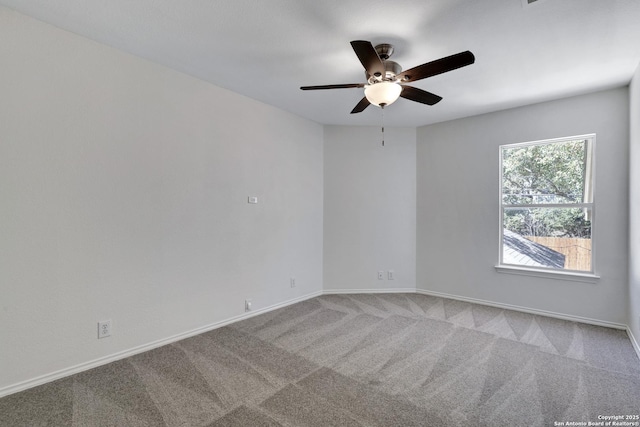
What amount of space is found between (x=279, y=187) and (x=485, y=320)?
9.35 feet

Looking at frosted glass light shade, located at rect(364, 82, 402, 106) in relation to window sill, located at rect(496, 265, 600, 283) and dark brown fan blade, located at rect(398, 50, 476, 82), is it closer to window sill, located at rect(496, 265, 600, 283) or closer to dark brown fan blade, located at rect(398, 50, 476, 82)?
dark brown fan blade, located at rect(398, 50, 476, 82)

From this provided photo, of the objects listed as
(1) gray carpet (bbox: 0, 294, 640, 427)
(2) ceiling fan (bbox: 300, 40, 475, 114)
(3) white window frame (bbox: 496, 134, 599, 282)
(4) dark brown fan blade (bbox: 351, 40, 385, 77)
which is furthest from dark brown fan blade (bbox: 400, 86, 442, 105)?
(1) gray carpet (bbox: 0, 294, 640, 427)

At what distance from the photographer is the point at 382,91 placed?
2209 millimetres

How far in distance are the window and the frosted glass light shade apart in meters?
2.38

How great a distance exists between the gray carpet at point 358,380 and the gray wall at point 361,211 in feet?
4.25

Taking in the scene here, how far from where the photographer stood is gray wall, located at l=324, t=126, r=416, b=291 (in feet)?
14.7

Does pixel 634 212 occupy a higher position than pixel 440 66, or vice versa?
pixel 440 66

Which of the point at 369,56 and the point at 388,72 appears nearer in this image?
the point at 369,56

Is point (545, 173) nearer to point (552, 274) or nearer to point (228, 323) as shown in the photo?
point (552, 274)

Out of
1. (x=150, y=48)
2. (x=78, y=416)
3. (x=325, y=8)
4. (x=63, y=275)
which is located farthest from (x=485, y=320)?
(x=150, y=48)

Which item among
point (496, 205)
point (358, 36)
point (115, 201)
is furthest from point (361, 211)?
point (115, 201)

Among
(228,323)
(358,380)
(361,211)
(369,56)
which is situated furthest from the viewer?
(361,211)

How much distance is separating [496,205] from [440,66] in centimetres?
258

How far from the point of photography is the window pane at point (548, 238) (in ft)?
10.9
